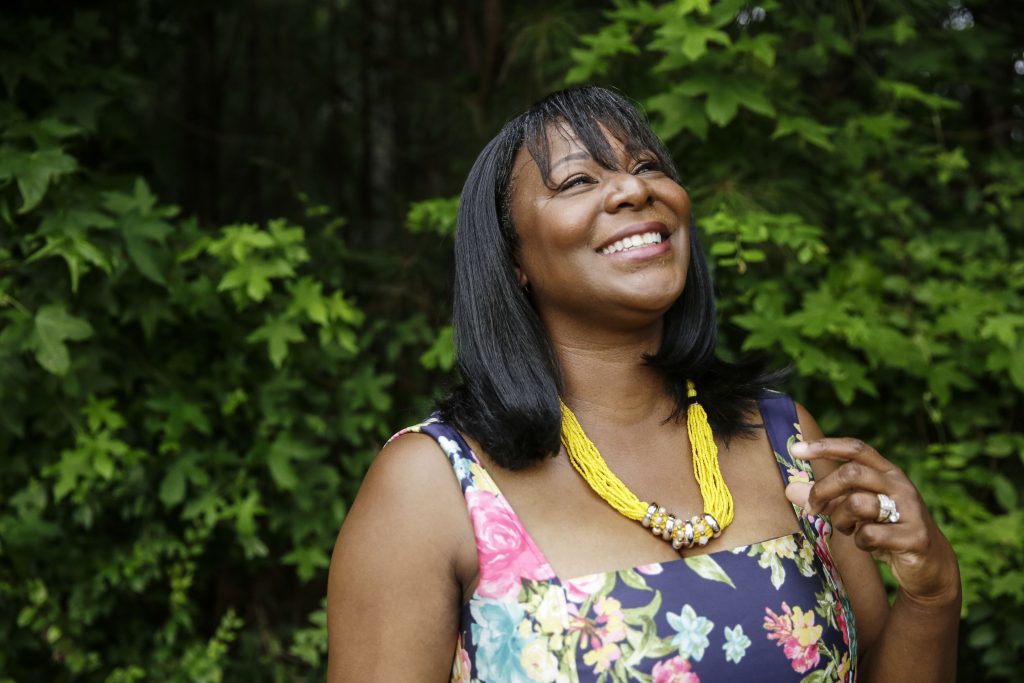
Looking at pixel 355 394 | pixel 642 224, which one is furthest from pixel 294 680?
pixel 642 224

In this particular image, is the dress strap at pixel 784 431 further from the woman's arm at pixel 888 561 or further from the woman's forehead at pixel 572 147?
the woman's forehead at pixel 572 147

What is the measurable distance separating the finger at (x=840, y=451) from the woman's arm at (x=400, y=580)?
0.45m

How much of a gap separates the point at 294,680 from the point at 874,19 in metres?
2.65

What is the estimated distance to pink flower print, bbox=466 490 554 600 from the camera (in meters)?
1.37

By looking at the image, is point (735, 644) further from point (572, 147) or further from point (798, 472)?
point (572, 147)

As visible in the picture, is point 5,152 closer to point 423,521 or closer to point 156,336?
point 156,336

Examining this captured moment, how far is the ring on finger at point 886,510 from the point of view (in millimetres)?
1359

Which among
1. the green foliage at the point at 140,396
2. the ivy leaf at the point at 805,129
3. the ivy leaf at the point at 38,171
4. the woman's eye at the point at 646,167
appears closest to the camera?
the woman's eye at the point at 646,167

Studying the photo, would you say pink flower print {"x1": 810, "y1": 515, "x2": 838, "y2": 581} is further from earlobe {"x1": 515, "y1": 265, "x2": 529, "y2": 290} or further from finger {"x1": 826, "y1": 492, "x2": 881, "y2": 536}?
earlobe {"x1": 515, "y1": 265, "x2": 529, "y2": 290}

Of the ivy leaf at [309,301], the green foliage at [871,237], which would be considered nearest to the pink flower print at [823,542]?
the green foliage at [871,237]

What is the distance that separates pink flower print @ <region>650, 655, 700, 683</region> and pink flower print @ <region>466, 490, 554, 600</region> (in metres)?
0.18

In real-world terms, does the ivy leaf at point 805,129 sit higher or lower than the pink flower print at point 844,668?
higher

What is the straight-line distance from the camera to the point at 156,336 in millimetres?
2799

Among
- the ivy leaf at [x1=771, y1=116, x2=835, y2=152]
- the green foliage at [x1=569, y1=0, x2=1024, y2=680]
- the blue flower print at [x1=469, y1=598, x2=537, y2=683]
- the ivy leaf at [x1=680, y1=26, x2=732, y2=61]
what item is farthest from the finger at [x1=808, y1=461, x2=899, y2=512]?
the ivy leaf at [x1=771, y1=116, x2=835, y2=152]
